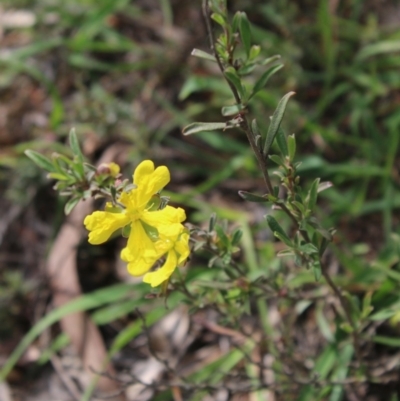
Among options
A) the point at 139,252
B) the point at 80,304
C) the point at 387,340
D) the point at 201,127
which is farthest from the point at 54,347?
Answer: the point at 201,127

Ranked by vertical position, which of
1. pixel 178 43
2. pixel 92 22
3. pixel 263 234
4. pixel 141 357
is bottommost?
pixel 141 357

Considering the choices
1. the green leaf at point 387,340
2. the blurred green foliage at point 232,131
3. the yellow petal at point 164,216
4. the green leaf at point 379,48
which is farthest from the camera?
the green leaf at point 379,48

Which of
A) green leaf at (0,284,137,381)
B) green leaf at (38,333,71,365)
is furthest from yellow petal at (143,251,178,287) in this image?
green leaf at (38,333,71,365)

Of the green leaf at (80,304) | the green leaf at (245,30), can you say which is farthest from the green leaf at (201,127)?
the green leaf at (80,304)

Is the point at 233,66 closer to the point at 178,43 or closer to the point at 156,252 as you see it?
the point at 156,252

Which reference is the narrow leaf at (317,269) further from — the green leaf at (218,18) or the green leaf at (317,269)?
the green leaf at (218,18)

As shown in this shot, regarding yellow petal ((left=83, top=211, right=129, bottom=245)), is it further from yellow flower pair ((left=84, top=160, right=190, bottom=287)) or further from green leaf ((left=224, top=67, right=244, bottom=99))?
green leaf ((left=224, top=67, right=244, bottom=99))

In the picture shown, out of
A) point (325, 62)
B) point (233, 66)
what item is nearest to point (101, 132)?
point (325, 62)

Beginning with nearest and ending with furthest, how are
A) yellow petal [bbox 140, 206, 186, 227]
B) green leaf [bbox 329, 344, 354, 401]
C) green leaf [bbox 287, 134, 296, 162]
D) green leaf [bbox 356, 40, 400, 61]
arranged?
yellow petal [bbox 140, 206, 186, 227] < green leaf [bbox 287, 134, 296, 162] < green leaf [bbox 329, 344, 354, 401] < green leaf [bbox 356, 40, 400, 61]
